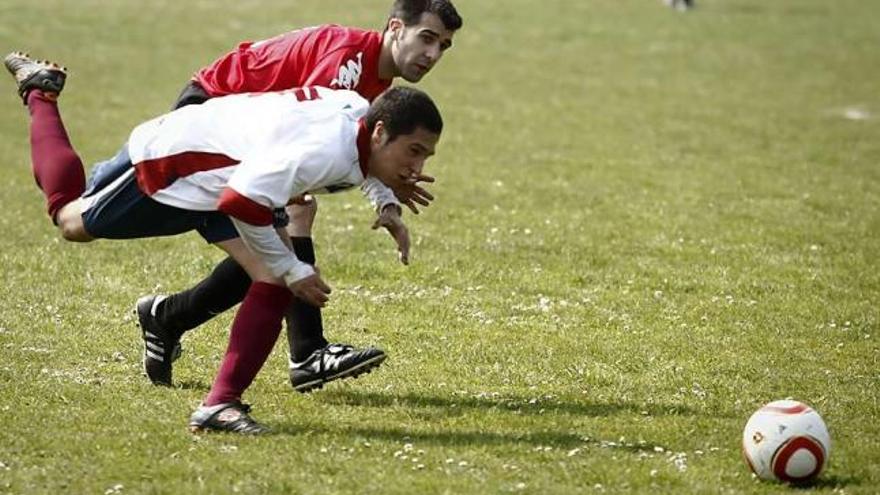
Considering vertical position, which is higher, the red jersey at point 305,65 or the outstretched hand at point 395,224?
the red jersey at point 305,65

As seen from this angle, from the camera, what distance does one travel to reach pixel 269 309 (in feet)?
23.9

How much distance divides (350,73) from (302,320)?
1.30m

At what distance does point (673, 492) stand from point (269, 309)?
201 cm

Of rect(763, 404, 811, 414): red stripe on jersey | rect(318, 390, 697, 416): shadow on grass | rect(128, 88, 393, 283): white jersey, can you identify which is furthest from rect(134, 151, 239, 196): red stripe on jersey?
rect(763, 404, 811, 414): red stripe on jersey

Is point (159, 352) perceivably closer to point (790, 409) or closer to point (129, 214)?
point (129, 214)

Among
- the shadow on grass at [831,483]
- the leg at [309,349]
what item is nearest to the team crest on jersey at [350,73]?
the leg at [309,349]

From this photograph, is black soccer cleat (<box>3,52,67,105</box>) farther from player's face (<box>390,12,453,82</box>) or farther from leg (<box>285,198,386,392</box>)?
player's face (<box>390,12,453,82</box>)

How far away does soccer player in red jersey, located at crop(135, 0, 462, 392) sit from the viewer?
7.98 m

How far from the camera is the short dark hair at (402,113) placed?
23.1 ft

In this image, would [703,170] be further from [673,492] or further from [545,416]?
[673,492]

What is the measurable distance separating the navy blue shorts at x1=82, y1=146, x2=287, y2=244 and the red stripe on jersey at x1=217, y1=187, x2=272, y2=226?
0.53 m

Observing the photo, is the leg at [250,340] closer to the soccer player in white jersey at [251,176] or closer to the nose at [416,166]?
the soccer player in white jersey at [251,176]

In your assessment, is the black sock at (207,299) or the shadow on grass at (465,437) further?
the black sock at (207,299)

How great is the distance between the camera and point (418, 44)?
843 cm
